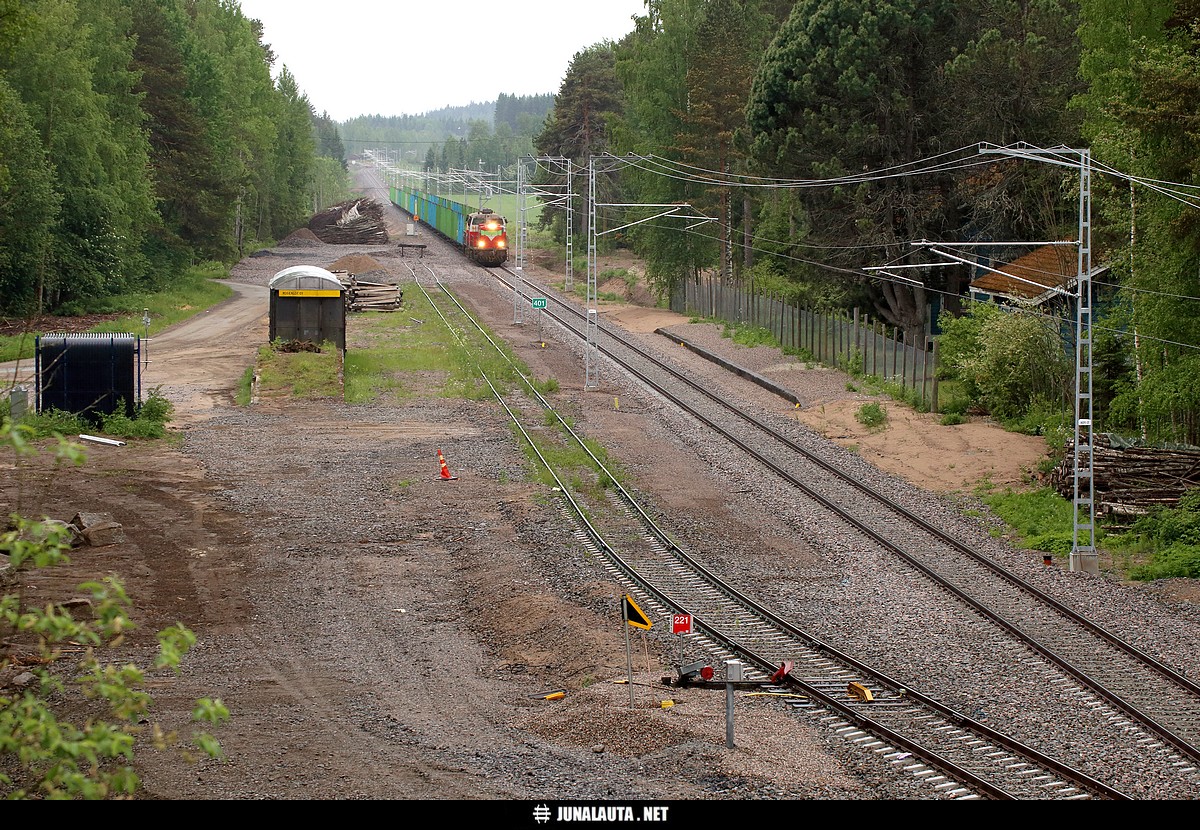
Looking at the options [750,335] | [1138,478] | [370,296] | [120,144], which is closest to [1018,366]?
[1138,478]

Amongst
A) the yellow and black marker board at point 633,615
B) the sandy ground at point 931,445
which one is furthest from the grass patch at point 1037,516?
the yellow and black marker board at point 633,615

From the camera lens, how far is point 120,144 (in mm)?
54938

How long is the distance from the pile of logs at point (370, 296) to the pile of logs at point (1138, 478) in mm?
38713

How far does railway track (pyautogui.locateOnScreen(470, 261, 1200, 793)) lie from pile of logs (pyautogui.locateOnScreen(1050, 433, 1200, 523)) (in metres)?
3.27

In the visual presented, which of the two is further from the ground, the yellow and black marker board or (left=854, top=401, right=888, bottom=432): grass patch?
(left=854, top=401, right=888, bottom=432): grass patch

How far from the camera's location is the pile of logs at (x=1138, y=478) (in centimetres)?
2283

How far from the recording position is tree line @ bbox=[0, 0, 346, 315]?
153 ft

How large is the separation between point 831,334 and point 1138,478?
1996 centimetres

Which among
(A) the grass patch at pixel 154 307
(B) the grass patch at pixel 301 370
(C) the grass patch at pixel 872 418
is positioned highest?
(A) the grass patch at pixel 154 307

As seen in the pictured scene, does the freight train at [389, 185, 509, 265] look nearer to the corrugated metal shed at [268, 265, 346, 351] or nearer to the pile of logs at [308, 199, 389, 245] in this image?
the pile of logs at [308, 199, 389, 245]

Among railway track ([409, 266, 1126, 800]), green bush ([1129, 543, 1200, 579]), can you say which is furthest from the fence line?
railway track ([409, 266, 1126, 800])

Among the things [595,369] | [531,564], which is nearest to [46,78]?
[595,369]

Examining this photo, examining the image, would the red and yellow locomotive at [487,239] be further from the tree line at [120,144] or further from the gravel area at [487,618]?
the gravel area at [487,618]
